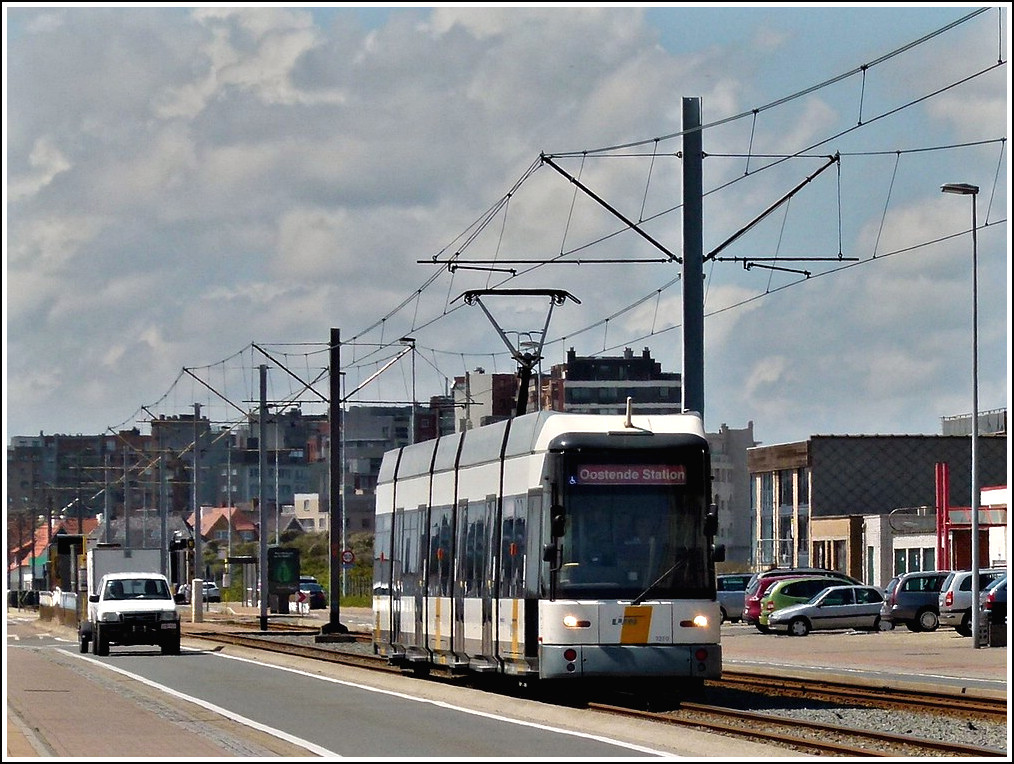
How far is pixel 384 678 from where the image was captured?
32.6 meters

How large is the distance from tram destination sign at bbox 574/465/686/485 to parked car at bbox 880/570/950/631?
29.2 meters

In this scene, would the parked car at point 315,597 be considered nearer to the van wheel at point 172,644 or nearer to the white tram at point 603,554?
the van wheel at point 172,644

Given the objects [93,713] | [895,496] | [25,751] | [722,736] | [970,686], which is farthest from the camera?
[895,496]

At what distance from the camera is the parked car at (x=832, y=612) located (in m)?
54.6

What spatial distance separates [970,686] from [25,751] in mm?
15662

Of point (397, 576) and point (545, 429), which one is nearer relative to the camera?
point (545, 429)

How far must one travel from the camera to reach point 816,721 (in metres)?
23.1

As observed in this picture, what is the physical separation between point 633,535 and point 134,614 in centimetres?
2452

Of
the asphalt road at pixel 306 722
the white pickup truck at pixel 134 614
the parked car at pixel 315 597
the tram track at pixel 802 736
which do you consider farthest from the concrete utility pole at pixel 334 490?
the parked car at pixel 315 597

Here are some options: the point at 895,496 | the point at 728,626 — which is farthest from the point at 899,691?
the point at 895,496

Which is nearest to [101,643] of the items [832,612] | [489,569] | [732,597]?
[832,612]

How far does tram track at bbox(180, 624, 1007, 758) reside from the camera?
63.6 ft

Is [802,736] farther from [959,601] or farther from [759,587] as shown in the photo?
[759,587]

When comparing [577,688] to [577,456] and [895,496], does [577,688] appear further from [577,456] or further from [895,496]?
[895,496]
